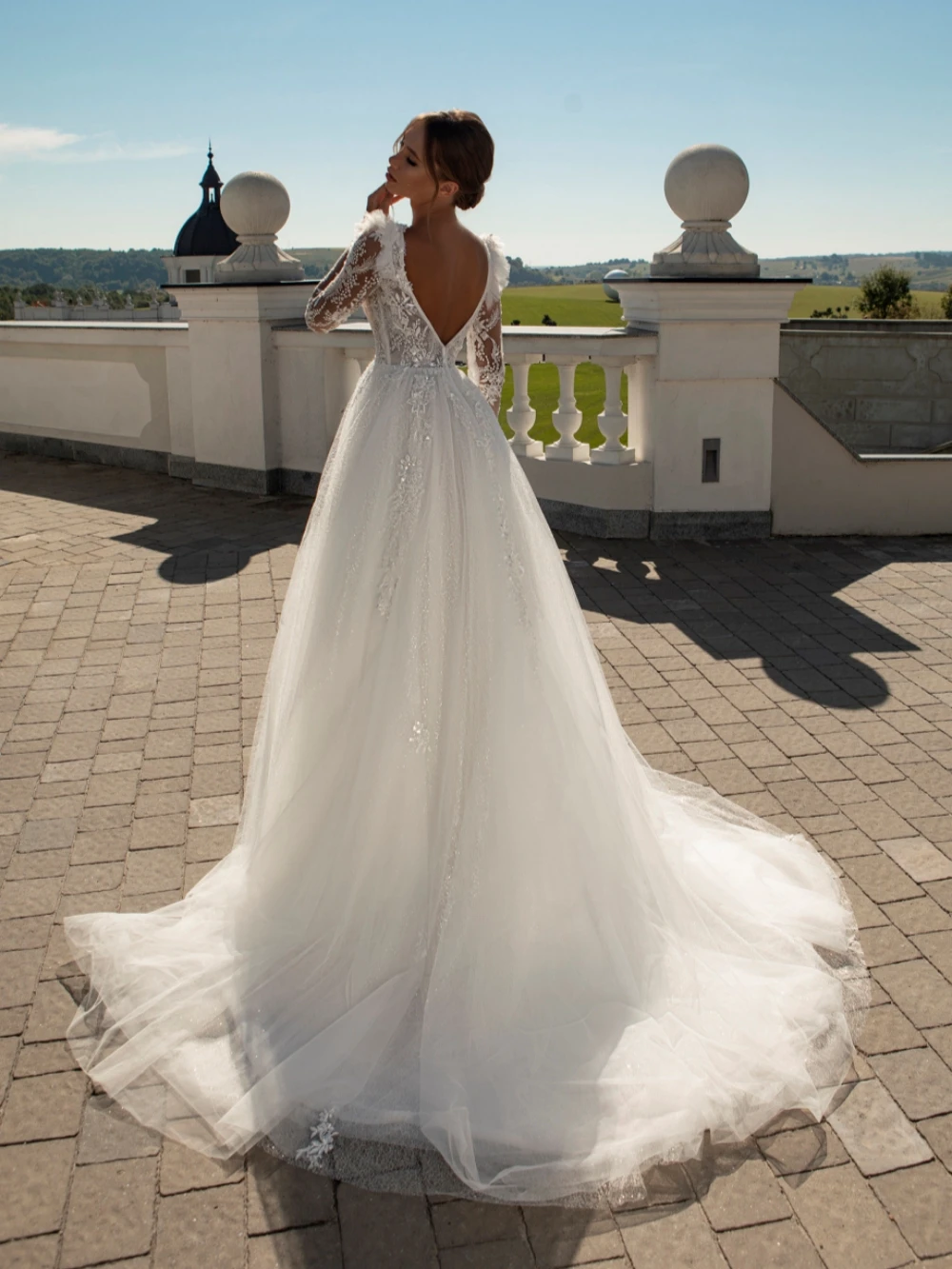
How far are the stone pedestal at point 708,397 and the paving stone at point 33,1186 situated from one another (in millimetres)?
5563

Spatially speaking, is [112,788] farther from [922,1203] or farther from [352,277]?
[922,1203]

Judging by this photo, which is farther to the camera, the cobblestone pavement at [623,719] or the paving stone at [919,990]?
the paving stone at [919,990]

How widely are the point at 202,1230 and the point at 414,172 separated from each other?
2287mm

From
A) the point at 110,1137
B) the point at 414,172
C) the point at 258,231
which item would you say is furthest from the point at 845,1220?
the point at 258,231

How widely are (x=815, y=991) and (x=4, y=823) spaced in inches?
102

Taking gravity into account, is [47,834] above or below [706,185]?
below

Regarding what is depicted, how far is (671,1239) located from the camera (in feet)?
7.15

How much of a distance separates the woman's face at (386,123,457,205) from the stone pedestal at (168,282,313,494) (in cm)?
602

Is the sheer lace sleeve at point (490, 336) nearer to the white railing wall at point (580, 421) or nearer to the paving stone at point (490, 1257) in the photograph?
the paving stone at point (490, 1257)

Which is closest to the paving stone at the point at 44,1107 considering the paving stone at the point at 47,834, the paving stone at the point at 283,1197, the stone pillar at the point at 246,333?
the paving stone at the point at 283,1197

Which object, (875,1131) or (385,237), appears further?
(385,237)

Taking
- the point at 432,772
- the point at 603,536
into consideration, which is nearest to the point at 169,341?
the point at 603,536

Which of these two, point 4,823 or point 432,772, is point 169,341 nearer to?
point 4,823

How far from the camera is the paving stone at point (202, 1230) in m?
2.13
